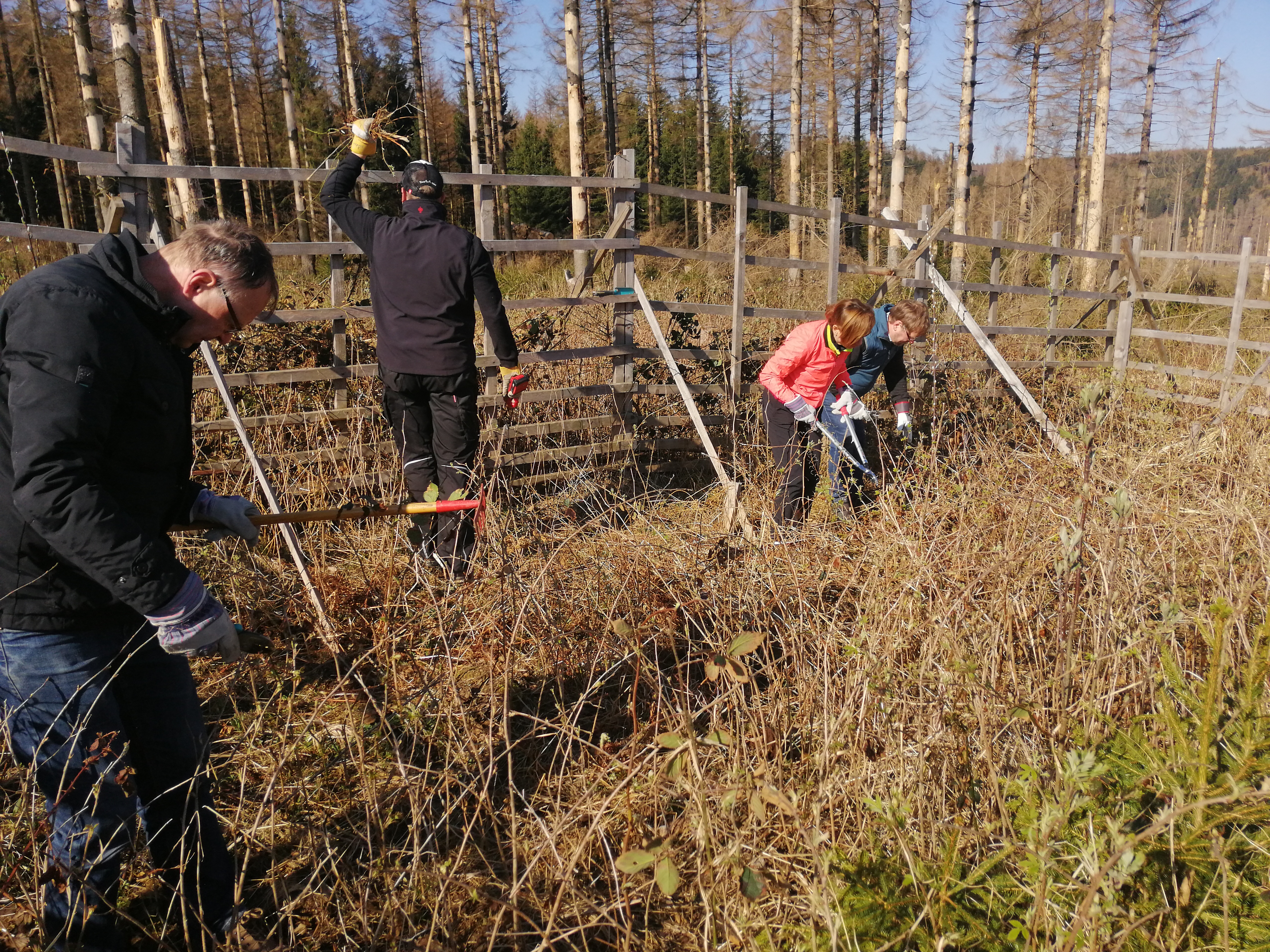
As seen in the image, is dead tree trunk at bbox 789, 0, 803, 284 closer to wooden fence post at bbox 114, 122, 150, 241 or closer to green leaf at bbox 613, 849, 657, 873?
wooden fence post at bbox 114, 122, 150, 241

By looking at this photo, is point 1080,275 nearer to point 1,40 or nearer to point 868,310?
point 868,310

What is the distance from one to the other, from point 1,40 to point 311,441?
21.7 m

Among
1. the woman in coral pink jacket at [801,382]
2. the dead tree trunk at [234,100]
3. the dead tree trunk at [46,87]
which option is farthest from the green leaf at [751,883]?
the dead tree trunk at [46,87]

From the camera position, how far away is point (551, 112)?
32.9 meters

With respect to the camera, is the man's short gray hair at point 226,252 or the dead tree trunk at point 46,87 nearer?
the man's short gray hair at point 226,252

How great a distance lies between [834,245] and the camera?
20.8ft

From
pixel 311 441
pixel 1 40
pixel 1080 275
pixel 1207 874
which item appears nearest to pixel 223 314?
pixel 1207 874

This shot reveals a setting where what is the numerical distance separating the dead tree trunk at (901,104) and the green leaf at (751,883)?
12237 millimetres

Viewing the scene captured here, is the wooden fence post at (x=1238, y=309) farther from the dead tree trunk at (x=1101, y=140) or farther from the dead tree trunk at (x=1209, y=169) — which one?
the dead tree trunk at (x=1209, y=169)

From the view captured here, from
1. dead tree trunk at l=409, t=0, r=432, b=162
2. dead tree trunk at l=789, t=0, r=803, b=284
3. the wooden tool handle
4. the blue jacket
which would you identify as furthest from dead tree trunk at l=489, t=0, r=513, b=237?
the wooden tool handle

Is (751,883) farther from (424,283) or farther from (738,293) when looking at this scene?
(738,293)

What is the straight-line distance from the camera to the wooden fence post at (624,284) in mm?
5320

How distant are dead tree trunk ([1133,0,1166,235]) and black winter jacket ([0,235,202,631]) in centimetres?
2378

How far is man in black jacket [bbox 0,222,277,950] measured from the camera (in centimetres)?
164
